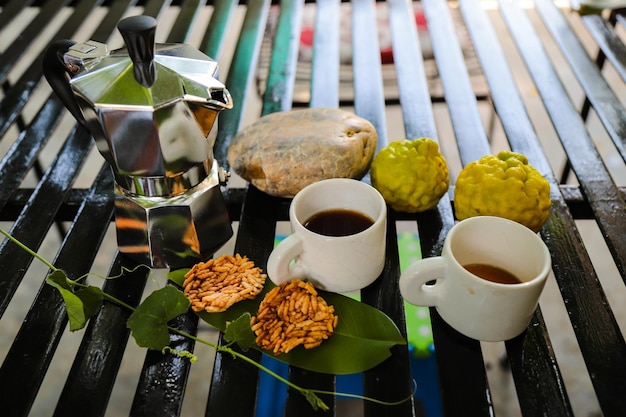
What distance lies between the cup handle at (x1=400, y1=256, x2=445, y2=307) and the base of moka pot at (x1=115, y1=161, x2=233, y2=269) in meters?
0.23

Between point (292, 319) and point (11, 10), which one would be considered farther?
point (11, 10)

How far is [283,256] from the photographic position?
56cm

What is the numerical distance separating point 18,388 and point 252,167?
0.33 m

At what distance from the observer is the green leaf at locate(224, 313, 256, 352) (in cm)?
52

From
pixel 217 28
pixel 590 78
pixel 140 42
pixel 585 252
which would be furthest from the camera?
pixel 217 28

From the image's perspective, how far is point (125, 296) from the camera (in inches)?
23.5

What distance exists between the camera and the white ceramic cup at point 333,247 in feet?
1.83

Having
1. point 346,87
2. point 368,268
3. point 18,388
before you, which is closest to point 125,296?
point 18,388

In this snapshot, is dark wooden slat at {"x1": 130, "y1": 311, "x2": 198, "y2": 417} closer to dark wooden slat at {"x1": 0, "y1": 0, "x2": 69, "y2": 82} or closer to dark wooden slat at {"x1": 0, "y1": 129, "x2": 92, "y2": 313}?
dark wooden slat at {"x1": 0, "y1": 129, "x2": 92, "y2": 313}

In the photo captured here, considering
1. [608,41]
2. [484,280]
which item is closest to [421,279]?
[484,280]

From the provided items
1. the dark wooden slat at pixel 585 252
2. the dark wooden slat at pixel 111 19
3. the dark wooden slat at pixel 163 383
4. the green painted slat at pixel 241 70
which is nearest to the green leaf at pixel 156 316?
the dark wooden slat at pixel 163 383

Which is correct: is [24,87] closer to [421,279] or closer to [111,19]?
[111,19]

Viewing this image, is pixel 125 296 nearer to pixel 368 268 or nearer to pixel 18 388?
pixel 18 388

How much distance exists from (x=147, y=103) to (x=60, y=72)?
0.42 feet
